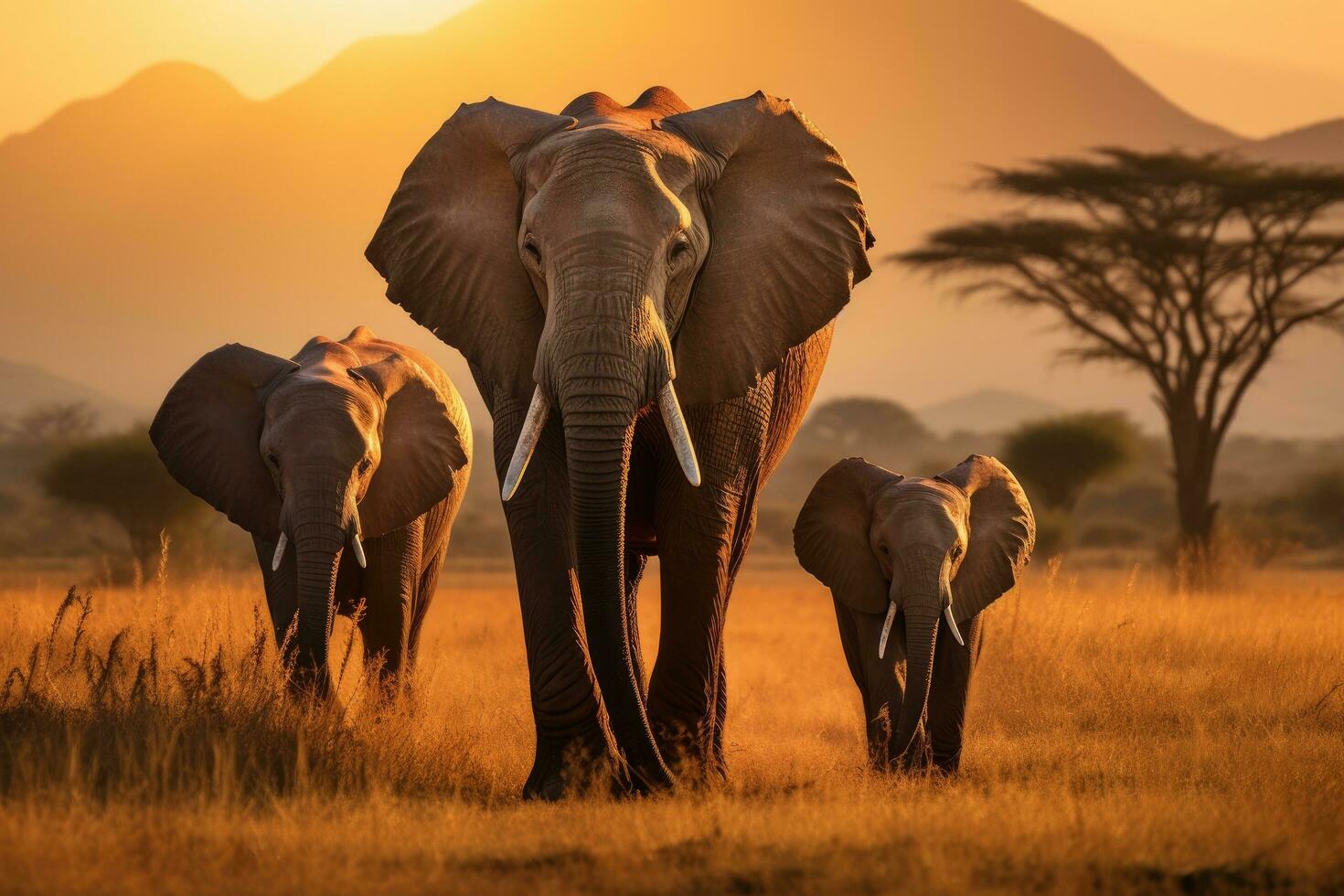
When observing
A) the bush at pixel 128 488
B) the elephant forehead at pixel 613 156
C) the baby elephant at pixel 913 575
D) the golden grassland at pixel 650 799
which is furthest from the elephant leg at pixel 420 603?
the bush at pixel 128 488

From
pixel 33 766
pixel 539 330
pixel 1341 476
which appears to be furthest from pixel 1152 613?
pixel 1341 476

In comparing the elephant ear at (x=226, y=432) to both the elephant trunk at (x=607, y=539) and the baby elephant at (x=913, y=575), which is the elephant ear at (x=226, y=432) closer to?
the baby elephant at (x=913, y=575)

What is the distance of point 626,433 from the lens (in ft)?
21.8

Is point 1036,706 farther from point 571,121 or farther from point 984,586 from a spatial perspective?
point 571,121

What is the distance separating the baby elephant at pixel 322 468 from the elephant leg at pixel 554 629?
5.01 ft

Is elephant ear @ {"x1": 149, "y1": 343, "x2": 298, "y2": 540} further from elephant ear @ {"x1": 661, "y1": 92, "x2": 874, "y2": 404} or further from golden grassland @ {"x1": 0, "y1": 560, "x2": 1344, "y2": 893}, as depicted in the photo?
elephant ear @ {"x1": 661, "y1": 92, "x2": 874, "y2": 404}

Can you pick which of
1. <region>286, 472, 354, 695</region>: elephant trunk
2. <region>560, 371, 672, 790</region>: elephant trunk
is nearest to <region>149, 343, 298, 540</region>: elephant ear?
<region>286, 472, 354, 695</region>: elephant trunk

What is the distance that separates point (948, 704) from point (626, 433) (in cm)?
299

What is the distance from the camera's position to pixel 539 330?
7.22 metres

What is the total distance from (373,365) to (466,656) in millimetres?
→ 5531

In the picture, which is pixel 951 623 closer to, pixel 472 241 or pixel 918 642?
pixel 918 642

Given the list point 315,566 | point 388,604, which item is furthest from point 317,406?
point 388,604

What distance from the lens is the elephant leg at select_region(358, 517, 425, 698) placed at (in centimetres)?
975

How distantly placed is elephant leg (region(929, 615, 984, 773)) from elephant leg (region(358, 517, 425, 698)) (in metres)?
2.79
